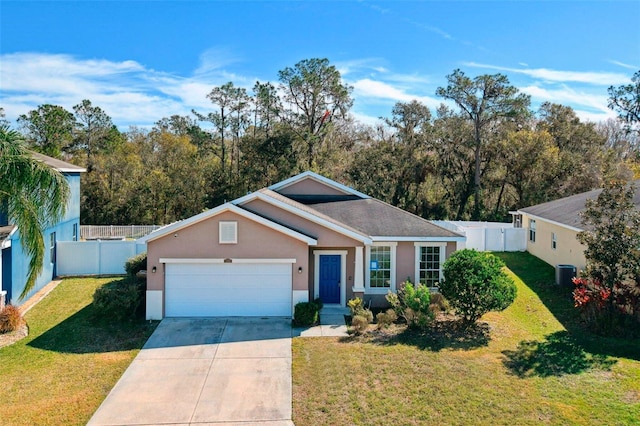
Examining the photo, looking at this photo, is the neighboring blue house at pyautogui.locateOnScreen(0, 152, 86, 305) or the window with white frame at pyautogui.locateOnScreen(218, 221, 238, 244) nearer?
the window with white frame at pyautogui.locateOnScreen(218, 221, 238, 244)

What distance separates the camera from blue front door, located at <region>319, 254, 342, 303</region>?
1581 cm

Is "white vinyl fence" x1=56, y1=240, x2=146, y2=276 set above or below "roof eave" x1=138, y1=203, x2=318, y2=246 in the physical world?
below

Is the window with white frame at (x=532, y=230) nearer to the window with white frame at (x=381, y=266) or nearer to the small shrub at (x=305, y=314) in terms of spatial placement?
the window with white frame at (x=381, y=266)

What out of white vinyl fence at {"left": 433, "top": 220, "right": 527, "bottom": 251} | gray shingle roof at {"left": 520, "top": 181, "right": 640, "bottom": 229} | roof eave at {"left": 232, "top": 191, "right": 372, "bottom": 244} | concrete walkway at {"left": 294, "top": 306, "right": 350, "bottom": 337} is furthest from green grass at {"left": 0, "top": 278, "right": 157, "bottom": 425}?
white vinyl fence at {"left": 433, "top": 220, "right": 527, "bottom": 251}

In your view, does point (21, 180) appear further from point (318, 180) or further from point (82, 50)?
point (318, 180)

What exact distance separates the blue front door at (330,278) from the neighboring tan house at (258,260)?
0.12 feet

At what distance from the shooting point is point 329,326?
14.0m

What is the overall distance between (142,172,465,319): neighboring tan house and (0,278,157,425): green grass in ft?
5.76

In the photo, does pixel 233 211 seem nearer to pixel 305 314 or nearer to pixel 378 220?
pixel 305 314

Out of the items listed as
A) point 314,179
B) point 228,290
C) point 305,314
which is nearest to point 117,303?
point 228,290

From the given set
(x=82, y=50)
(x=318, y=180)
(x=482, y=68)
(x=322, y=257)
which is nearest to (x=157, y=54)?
(x=82, y=50)

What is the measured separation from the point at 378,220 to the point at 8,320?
41.0ft

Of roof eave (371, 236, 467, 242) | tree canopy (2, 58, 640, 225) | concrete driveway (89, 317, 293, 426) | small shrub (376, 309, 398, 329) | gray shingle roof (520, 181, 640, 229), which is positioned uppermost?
tree canopy (2, 58, 640, 225)

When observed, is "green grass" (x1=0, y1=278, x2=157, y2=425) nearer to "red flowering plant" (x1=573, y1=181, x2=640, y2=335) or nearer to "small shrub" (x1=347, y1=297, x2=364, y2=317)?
"small shrub" (x1=347, y1=297, x2=364, y2=317)
